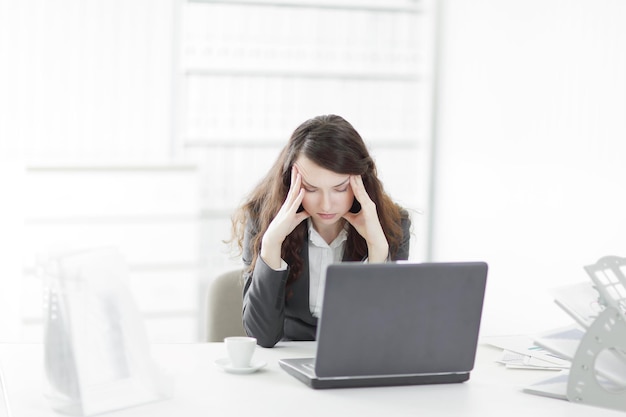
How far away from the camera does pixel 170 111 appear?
154 inches

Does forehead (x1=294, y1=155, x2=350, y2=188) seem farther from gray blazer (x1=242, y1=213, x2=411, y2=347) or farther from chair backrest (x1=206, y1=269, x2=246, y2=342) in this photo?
chair backrest (x1=206, y1=269, x2=246, y2=342)

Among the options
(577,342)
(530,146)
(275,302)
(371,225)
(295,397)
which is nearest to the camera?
(295,397)

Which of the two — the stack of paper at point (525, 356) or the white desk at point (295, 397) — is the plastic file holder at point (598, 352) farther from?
the stack of paper at point (525, 356)

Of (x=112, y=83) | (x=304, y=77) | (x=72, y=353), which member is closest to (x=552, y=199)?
(x=304, y=77)

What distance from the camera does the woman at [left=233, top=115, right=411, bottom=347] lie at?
84.9 inches

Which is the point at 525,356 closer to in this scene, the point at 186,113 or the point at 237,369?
the point at 237,369

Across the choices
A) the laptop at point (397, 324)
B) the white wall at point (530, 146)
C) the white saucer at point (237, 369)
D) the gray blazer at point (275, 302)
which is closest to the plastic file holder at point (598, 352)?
the laptop at point (397, 324)

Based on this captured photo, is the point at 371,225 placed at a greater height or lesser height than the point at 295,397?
greater

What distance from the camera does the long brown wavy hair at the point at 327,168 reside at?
2197 millimetres

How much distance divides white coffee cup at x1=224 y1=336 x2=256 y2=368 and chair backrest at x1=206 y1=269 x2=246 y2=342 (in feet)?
1.76

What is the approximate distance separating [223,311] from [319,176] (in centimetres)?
46

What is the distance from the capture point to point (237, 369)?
5.67 ft

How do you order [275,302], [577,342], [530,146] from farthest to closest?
[530,146], [275,302], [577,342]

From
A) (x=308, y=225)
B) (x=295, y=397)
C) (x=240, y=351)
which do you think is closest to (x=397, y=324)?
(x=295, y=397)
